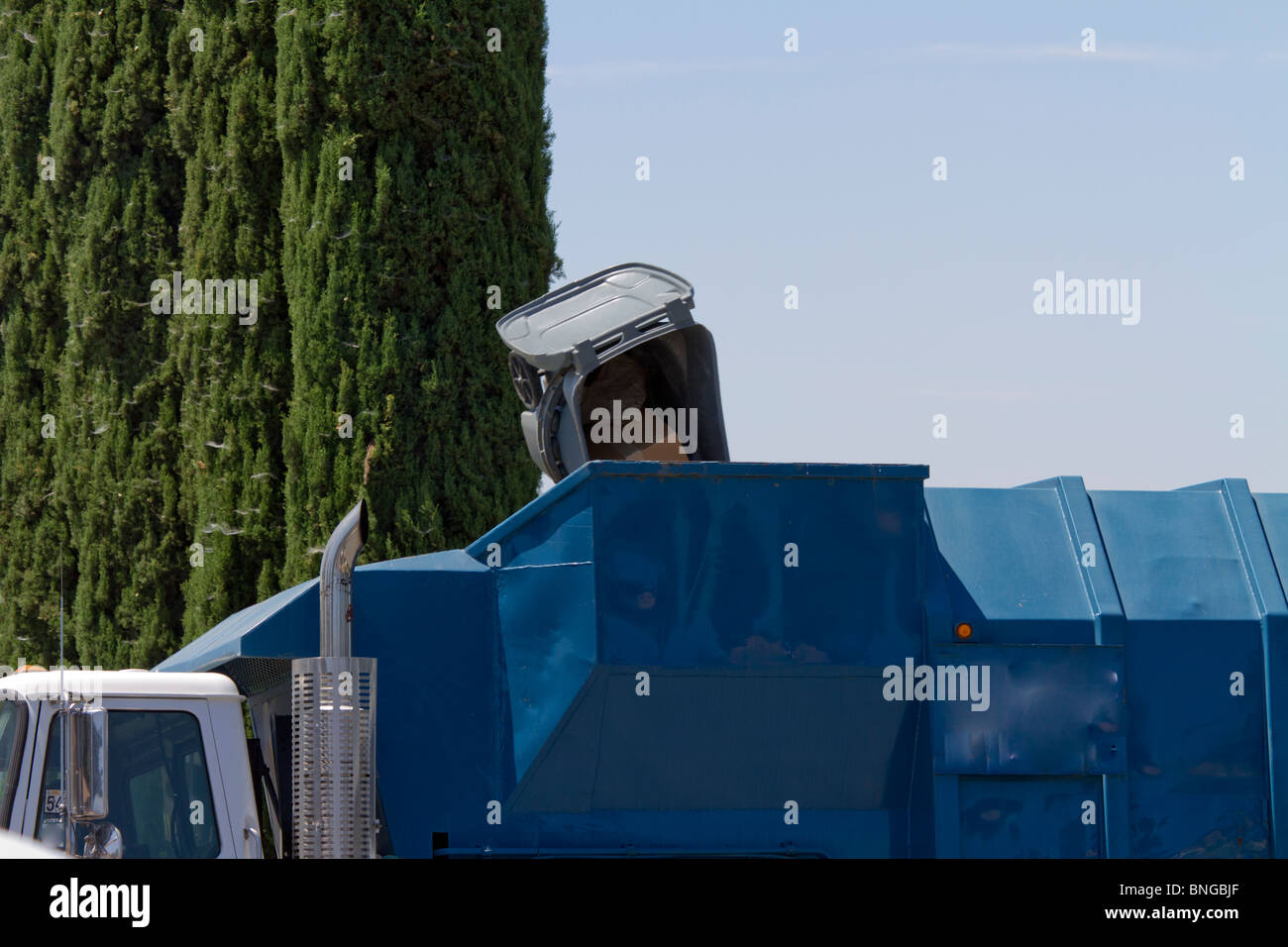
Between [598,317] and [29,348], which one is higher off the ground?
[29,348]

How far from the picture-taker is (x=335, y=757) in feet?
18.5

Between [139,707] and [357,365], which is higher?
[357,365]

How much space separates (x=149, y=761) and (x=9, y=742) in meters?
0.52

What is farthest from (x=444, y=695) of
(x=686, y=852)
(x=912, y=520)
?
(x=912, y=520)

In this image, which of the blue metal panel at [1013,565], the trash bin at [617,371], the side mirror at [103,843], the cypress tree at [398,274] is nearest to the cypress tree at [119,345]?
the cypress tree at [398,274]

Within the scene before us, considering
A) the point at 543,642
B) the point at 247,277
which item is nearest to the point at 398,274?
the point at 247,277

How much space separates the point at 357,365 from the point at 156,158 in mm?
4121

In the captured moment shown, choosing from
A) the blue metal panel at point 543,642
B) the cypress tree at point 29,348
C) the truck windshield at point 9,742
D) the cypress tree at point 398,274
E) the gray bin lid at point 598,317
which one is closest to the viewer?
the truck windshield at point 9,742

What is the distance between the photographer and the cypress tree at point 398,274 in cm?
1405

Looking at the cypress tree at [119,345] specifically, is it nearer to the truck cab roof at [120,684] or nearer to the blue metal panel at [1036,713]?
the truck cab roof at [120,684]

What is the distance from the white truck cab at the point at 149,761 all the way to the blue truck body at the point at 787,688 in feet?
1.17

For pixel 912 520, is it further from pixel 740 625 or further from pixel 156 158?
pixel 156 158

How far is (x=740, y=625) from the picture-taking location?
229 inches

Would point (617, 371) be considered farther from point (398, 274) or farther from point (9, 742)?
point (398, 274)
